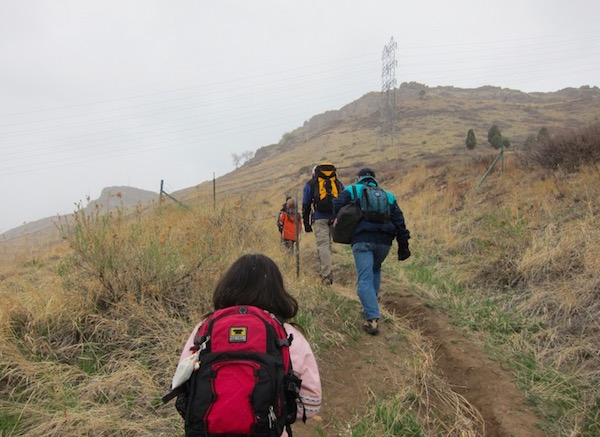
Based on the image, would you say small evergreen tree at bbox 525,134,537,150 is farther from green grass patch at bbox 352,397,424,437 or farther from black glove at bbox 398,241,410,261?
green grass patch at bbox 352,397,424,437

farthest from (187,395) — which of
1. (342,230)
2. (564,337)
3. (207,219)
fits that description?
(207,219)

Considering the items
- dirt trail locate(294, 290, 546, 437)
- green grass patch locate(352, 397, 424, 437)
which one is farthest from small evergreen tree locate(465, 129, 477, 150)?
green grass patch locate(352, 397, 424, 437)

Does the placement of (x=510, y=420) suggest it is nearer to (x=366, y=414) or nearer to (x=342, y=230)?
(x=366, y=414)

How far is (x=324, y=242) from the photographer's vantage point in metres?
5.88

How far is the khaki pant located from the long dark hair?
3914mm

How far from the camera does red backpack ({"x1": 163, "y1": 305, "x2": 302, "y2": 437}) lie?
59.0 inches

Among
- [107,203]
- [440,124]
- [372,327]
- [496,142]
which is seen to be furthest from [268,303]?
[440,124]

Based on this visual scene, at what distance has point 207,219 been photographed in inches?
248

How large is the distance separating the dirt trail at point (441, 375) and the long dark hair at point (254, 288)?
134 centimetres

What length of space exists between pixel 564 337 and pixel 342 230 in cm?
228

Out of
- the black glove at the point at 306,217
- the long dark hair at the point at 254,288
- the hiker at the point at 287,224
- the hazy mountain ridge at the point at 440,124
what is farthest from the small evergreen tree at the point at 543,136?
the long dark hair at the point at 254,288

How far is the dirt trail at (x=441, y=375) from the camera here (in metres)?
2.86

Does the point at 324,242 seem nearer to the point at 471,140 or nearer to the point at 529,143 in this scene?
the point at 529,143

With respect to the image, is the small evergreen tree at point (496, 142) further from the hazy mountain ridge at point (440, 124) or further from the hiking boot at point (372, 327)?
the hiking boot at point (372, 327)
